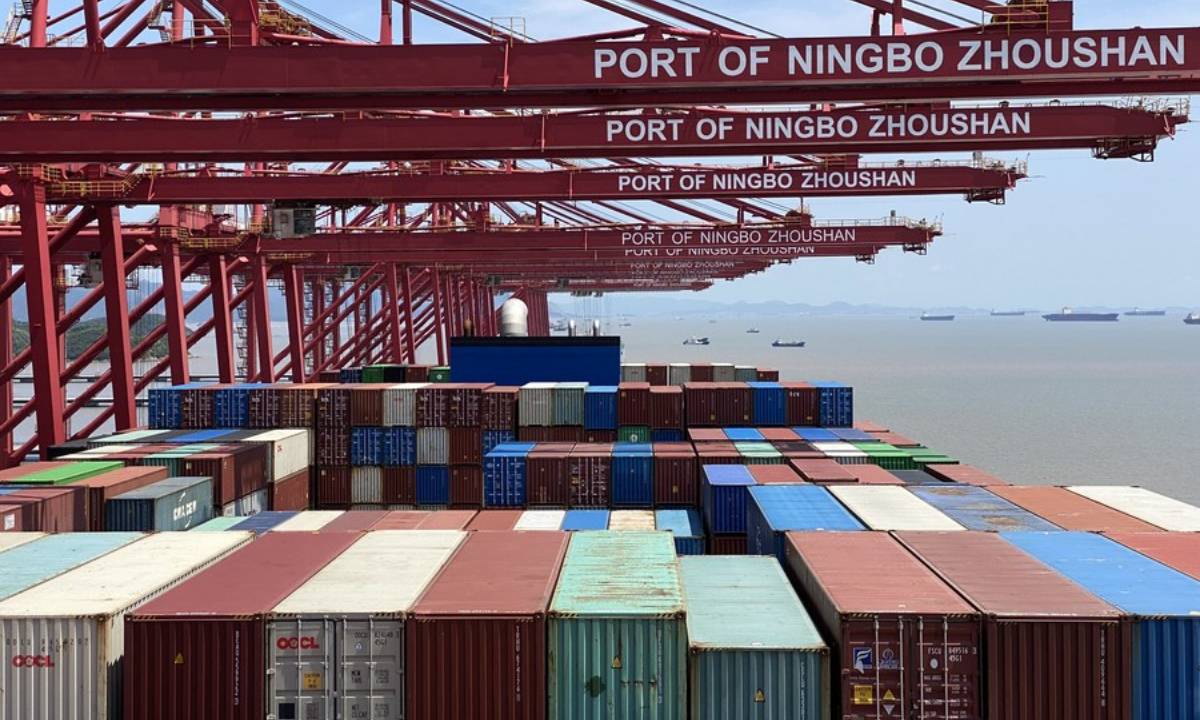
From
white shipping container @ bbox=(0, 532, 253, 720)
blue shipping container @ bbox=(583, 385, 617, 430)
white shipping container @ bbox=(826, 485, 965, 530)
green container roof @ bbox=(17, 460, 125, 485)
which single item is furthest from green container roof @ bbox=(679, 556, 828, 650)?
blue shipping container @ bbox=(583, 385, 617, 430)

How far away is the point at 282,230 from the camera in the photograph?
95.9 ft

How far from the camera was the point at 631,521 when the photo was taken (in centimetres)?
2238

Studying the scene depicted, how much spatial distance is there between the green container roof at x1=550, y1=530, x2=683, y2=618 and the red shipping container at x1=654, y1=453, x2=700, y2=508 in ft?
31.9

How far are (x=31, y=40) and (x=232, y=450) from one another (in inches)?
406

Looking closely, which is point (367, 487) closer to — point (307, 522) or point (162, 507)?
point (307, 522)

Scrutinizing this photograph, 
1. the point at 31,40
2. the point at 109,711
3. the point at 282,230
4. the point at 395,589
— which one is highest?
the point at 31,40

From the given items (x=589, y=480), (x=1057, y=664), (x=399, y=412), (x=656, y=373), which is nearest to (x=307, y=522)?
(x=589, y=480)

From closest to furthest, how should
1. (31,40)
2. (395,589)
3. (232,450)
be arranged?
(395,589)
(31,40)
(232,450)

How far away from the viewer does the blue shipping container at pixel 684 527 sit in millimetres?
22406

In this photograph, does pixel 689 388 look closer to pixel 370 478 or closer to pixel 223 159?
pixel 370 478

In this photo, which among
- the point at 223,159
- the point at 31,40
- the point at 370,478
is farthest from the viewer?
the point at 370,478

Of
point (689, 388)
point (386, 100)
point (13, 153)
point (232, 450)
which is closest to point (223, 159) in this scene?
point (13, 153)

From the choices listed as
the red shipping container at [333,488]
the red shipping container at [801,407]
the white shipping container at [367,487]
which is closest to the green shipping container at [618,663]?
the white shipping container at [367,487]

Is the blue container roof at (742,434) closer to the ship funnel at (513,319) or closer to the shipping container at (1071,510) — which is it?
the shipping container at (1071,510)
